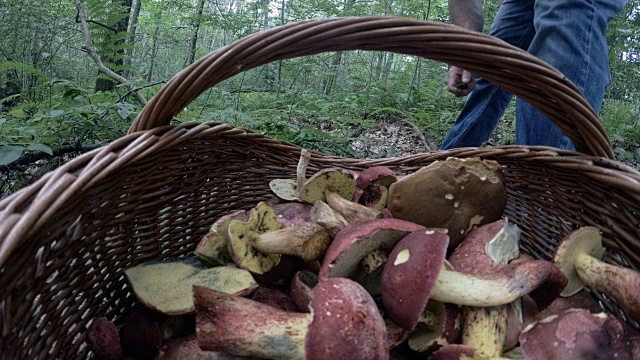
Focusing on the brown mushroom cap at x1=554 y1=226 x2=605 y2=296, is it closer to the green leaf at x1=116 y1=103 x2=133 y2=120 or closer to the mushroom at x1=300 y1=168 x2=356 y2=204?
the mushroom at x1=300 y1=168 x2=356 y2=204

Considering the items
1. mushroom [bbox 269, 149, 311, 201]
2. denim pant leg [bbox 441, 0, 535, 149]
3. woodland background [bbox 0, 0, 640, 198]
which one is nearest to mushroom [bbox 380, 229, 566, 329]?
mushroom [bbox 269, 149, 311, 201]

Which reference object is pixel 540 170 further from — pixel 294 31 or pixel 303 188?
pixel 294 31

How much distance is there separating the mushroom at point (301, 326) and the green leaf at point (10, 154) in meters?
1.39

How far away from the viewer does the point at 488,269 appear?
3.14 ft

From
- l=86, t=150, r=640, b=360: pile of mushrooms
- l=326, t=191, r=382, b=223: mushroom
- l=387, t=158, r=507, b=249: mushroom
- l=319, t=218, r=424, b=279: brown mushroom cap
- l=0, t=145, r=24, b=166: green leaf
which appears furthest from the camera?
l=0, t=145, r=24, b=166: green leaf

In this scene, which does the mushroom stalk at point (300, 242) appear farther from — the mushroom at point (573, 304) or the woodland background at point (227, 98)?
the woodland background at point (227, 98)

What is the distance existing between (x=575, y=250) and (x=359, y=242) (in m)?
0.57

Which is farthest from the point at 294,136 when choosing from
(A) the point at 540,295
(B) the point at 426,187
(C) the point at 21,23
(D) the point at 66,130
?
(C) the point at 21,23

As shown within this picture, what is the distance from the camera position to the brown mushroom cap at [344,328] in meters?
0.71

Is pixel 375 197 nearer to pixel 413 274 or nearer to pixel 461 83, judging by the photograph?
pixel 413 274

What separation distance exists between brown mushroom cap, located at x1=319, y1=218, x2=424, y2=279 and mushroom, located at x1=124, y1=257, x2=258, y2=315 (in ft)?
0.72

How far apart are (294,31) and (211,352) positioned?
0.74 m

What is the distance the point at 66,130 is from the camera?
2.57 m

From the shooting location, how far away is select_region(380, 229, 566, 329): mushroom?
803 millimetres
